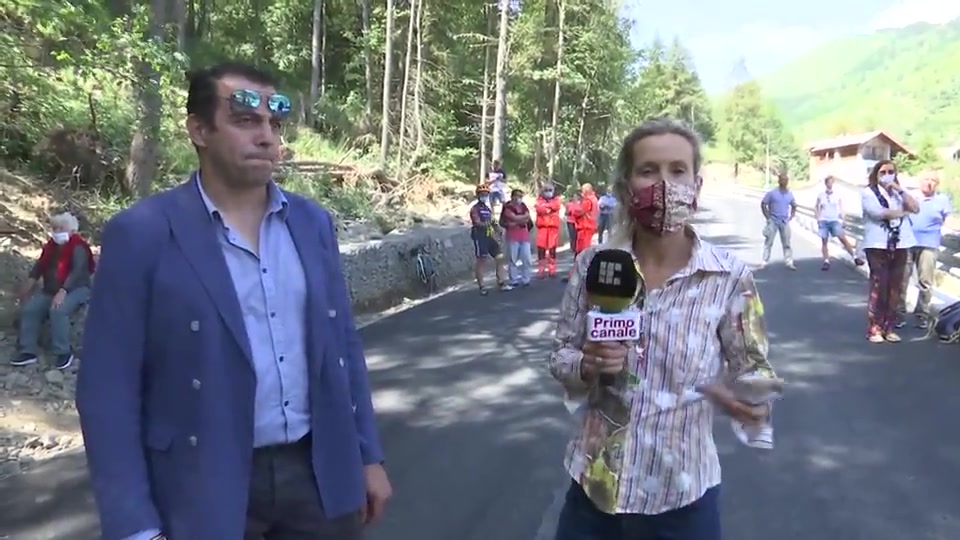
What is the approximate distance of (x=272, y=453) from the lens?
7.76ft

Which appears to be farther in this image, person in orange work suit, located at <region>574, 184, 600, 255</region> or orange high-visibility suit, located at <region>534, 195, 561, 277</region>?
person in orange work suit, located at <region>574, 184, 600, 255</region>

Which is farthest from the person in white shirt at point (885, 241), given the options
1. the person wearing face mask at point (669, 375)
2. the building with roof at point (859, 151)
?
the building with roof at point (859, 151)

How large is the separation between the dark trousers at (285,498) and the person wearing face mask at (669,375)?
706 millimetres

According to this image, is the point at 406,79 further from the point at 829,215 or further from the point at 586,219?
the point at 829,215

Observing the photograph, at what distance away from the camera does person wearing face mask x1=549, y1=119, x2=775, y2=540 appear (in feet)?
7.77

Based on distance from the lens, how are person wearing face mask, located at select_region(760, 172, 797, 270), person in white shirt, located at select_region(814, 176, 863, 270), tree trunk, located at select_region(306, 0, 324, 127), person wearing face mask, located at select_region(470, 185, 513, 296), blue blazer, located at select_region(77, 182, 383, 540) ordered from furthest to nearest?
tree trunk, located at select_region(306, 0, 324, 127) < person in white shirt, located at select_region(814, 176, 863, 270) < person wearing face mask, located at select_region(760, 172, 797, 270) < person wearing face mask, located at select_region(470, 185, 513, 296) < blue blazer, located at select_region(77, 182, 383, 540)

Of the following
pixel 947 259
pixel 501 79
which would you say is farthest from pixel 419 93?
pixel 947 259

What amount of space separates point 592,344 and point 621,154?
66 centimetres

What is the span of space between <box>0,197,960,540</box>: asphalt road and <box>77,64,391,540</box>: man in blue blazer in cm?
268

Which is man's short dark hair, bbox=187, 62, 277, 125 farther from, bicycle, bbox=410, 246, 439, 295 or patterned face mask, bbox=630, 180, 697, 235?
bicycle, bbox=410, 246, 439, 295

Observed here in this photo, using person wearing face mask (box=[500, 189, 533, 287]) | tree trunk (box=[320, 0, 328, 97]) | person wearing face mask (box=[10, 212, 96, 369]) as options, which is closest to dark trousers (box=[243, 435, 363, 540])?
person wearing face mask (box=[10, 212, 96, 369])

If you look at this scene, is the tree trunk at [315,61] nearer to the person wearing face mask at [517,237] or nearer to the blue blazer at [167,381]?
the person wearing face mask at [517,237]

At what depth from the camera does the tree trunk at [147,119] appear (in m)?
9.97

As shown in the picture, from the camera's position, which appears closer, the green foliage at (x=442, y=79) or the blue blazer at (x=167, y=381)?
the blue blazer at (x=167, y=381)
